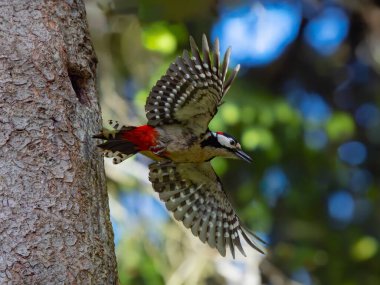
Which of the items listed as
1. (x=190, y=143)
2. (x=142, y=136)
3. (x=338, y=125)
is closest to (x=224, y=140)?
(x=190, y=143)

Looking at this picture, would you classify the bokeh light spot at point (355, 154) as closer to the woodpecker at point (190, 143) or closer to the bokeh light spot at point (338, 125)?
the bokeh light spot at point (338, 125)

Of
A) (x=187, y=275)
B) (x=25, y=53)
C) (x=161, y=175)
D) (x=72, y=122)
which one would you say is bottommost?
(x=187, y=275)

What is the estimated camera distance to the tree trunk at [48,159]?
3740 millimetres

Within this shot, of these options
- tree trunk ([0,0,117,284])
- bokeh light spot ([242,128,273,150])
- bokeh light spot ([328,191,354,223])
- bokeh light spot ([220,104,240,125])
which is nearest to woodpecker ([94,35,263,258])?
tree trunk ([0,0,117,284])

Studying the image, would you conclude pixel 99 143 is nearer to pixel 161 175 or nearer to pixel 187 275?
pixel 161 175

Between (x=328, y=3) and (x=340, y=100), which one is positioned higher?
(x=328, y=3)

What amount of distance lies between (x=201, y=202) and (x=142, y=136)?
2.65ft

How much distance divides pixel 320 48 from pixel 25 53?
6.61m

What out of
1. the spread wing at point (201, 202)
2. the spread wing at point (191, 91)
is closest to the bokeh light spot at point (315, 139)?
the spread wing at point (201, 202)

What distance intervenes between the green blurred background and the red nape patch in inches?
83.3

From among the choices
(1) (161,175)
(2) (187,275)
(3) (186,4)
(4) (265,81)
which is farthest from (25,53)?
(4) (265,81)

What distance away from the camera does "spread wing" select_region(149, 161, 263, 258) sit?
205 inches

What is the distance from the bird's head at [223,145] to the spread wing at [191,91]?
0.07 m

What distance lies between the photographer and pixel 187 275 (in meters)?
7.04
